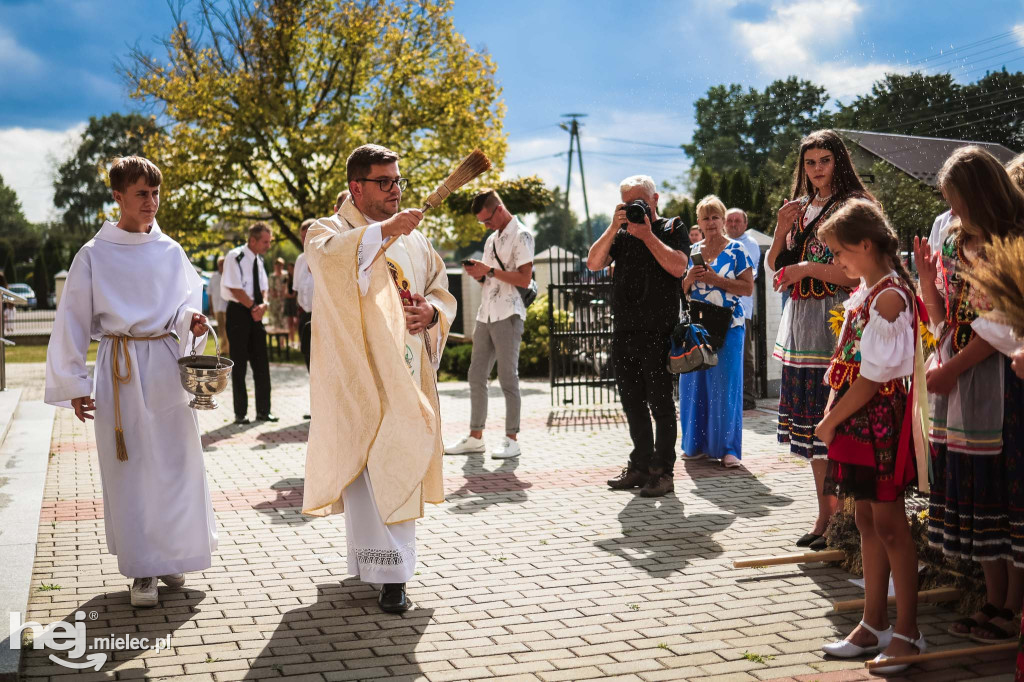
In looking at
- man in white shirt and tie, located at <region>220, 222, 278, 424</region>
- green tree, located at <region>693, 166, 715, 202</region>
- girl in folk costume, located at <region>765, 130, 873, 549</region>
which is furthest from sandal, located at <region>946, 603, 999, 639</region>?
green tree, located at <region>693, 166, 715, 202</region>

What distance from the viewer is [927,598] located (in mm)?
4547

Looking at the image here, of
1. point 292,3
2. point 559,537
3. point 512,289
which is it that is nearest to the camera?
point 559,537

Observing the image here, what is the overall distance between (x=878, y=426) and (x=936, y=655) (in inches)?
35.5

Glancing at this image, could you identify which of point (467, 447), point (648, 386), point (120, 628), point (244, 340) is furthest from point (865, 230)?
point (244, 340)

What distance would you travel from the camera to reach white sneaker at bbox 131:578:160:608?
4836 millimetres

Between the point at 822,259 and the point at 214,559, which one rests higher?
the point at 822,259

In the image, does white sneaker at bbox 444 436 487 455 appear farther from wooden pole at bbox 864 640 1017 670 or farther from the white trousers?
wooden pole at bbox 864 640 1017 670

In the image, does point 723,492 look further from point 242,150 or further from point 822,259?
point 242,150

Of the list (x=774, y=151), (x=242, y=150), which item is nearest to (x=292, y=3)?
(x=242, y=150)

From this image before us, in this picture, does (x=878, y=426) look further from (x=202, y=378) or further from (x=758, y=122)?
(x=758, y=122)

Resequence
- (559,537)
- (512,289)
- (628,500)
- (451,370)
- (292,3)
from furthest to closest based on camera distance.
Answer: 1. (292,3)
2. (451,370)
3. (512,289)
4. (628,500)
5. (559,537)

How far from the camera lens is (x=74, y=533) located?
6.36 m

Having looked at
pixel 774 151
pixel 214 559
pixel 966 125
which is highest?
pixel 966 125

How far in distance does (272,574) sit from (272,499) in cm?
205
